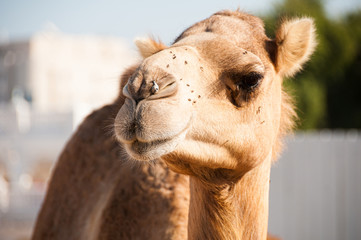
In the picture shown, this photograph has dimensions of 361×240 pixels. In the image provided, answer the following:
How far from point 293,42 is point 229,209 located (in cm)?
108

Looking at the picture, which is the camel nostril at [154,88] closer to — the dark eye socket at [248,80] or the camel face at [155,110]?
the camel face at [155,110]

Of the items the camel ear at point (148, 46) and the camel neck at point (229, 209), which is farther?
the camel ear at point (148, 46)

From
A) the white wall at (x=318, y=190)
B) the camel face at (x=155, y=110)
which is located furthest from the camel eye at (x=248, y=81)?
the white wall at (x=318, y=190)

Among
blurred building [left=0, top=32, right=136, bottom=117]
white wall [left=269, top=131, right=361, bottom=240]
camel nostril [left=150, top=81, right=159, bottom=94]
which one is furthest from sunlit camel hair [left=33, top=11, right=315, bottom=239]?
blurred building [left=0, top=32, right=136, bottom=117]

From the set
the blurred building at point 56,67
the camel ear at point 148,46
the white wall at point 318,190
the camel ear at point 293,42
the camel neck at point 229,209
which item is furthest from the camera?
the blurred building at point 56,67

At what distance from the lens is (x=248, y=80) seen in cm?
239

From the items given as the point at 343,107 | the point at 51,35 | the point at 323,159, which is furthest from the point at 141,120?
the point at 51,35

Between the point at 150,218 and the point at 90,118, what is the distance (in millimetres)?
1426

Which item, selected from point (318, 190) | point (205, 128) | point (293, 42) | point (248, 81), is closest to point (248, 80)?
point (248, 81)

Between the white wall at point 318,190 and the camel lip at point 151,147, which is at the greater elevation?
the camel lip at point 151,147

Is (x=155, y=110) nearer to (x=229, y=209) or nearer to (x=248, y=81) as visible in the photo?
(x=248, y=81)

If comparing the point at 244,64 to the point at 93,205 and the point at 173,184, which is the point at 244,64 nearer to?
the point at 173,184

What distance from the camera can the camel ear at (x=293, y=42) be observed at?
2.75 meters

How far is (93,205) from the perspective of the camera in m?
3.74
